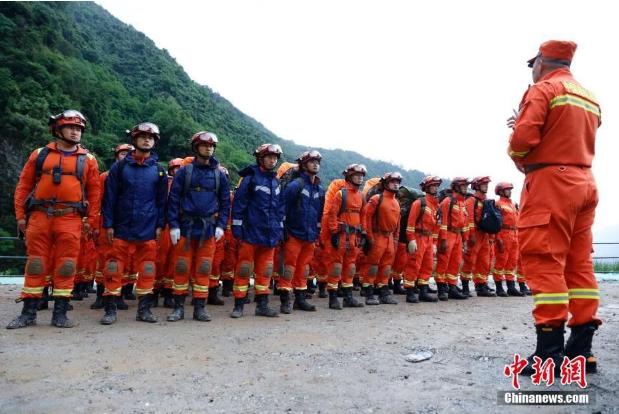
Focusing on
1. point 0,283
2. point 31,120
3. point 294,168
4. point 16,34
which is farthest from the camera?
point 16,34

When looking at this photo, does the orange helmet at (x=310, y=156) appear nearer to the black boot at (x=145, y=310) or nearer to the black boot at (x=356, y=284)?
the black boot at (x=145, y=310)

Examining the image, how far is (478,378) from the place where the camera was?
3.50 meters

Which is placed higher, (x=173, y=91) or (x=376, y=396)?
(x=173, y=91)

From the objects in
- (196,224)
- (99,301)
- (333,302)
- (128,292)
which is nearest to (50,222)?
(196,224)

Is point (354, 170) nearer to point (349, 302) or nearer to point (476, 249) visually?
point (349, 302)

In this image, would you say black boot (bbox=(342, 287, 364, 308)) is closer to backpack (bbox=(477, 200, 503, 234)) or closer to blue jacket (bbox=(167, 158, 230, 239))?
blue jacket (bbox=(167, 158, 230, 239))

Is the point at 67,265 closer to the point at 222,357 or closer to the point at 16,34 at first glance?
the point at 222,357

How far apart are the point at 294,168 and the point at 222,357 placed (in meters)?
5.16

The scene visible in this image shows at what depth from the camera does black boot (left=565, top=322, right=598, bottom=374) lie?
11.8 ft

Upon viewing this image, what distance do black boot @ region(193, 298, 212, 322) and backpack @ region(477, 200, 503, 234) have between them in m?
6.02

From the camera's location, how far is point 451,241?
29.2ft

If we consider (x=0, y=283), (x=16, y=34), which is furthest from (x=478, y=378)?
(x=16, y=34)

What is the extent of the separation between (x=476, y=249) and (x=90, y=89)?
2882 cm

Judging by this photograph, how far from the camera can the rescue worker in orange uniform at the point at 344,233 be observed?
24.5 feet
